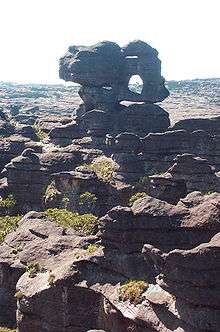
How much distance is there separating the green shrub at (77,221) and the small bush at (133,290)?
18240mm

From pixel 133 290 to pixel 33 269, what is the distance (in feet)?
33.2

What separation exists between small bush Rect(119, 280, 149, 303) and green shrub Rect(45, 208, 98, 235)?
1824cm

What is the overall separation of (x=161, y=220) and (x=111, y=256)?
4214mm

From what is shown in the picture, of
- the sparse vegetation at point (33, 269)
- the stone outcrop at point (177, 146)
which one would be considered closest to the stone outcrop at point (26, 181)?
the stone outcrop at point (177, 146)

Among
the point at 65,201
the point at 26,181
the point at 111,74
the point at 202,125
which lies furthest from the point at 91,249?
the point at 111,74

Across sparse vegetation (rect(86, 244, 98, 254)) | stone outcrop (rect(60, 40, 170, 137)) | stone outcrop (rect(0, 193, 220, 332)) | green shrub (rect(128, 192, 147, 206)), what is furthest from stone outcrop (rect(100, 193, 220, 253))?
stone outcrop (rect(60, 40, 170, 137))

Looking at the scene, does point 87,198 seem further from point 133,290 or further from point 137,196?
point 133,290

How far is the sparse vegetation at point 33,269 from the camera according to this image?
40978 mm

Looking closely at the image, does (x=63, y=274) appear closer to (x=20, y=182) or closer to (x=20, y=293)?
(x=20, y=293)

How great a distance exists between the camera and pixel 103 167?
69500 millimetres

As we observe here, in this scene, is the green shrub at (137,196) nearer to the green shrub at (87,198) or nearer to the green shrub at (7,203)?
the green shrub at (87,198)

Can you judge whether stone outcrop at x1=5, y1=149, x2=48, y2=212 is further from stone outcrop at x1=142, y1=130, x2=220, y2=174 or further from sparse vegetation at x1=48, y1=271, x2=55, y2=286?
sparse vegetation at x1=48, y1=271, x2=55, y2=286

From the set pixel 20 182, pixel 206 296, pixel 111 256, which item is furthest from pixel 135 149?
pixel 206 296

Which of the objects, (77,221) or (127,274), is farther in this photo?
(77,221)
